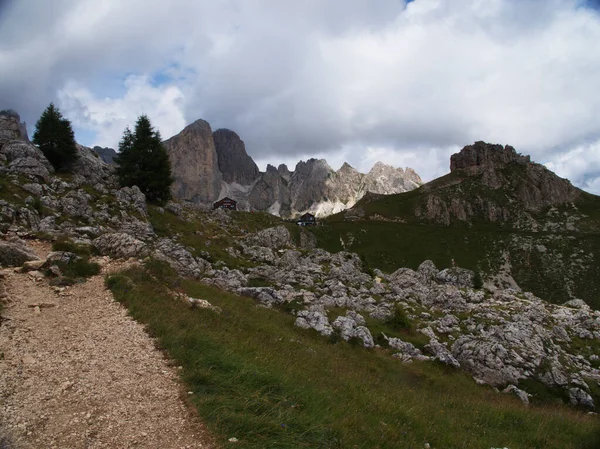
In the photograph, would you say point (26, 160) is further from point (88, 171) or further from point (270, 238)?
point (270, 238)

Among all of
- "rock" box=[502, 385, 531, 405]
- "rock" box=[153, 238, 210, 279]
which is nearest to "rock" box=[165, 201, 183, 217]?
"rock" box=[153, 238, 210, 279]

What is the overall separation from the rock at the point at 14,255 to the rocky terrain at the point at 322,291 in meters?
0.06

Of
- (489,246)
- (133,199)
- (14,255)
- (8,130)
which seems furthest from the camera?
(489,246)

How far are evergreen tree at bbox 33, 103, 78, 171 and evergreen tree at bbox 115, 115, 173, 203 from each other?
6.99 metres

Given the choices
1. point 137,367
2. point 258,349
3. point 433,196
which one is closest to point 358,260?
point 258,349

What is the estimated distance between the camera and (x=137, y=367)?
33.5ft

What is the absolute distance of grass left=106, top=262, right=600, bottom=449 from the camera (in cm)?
843

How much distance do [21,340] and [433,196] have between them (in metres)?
185

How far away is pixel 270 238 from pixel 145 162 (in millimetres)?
31049

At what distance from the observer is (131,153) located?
56406 millimetres

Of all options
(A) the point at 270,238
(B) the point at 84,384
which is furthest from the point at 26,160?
(A) the point at 270,238

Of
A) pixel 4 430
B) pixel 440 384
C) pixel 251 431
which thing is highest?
pixel 251 431

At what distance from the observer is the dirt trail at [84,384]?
24.0 feet

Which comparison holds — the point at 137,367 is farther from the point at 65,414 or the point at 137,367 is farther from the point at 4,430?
the point at 4,430
